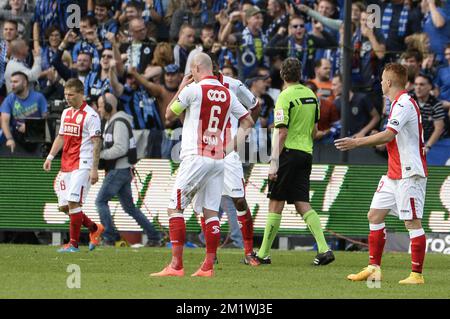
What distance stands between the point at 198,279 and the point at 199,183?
1.06 meters

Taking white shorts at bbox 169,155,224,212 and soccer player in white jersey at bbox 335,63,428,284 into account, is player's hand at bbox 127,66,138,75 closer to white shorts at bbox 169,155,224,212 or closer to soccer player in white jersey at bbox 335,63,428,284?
white shorts at bbox 169,155,224,212

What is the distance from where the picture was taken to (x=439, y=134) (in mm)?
19203

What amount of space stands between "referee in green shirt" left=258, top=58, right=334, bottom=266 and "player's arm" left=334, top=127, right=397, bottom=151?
2722mm

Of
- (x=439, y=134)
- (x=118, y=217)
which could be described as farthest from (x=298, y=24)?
(x=118, y=217)

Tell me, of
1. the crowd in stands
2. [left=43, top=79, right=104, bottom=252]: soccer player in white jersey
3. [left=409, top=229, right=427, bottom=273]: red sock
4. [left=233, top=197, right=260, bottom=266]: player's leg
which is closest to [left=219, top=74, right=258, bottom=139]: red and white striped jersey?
[left=233, top=197, right=260, bottom=266]: player's leg

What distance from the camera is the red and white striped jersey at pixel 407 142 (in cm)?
1201

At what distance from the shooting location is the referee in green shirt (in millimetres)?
14492

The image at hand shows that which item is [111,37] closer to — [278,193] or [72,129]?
[72,129]

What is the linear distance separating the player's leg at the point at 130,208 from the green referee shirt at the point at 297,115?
454 centimetres

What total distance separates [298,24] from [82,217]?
239 inches

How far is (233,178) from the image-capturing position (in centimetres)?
1499

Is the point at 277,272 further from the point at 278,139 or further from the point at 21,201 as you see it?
the point at 21,201

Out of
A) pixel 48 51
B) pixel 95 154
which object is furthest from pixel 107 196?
pixel 48 51

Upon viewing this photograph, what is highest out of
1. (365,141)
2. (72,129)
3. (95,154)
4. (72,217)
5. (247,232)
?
(365,141)
